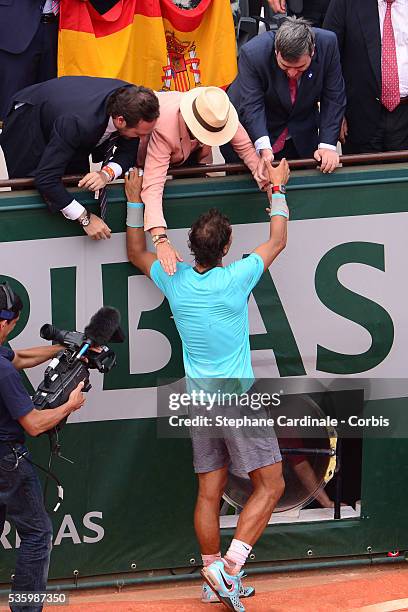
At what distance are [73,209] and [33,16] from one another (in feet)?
5.21

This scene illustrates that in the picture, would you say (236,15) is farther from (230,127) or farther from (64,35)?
(230,127)

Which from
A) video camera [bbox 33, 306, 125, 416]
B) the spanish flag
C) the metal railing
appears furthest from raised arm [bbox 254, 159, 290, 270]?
the spanish flag

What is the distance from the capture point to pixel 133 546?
23.5ft

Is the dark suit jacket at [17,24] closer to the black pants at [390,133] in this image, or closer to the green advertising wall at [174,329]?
the green advertising wall at [174,329]

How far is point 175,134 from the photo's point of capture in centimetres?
658

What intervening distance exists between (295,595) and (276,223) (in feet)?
7.36

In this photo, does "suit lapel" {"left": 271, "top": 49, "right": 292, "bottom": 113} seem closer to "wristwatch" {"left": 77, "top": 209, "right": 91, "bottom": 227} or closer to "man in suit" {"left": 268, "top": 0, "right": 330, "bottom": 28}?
"man in suit" {"left": 268, "top": 0, "right": 330, "bottom": 28}

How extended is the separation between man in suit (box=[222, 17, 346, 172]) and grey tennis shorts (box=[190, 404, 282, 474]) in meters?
1.60

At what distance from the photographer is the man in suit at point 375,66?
7.44 meters

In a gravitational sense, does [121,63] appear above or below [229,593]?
above

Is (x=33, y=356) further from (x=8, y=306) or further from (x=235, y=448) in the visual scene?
(x=235, y=448)

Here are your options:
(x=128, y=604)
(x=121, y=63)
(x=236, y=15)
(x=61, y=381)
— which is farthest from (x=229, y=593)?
(x=236, y=15)

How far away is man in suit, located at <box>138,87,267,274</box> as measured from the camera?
643cm

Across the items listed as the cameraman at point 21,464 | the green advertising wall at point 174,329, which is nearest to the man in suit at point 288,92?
the green advertising wall at point 174,329
